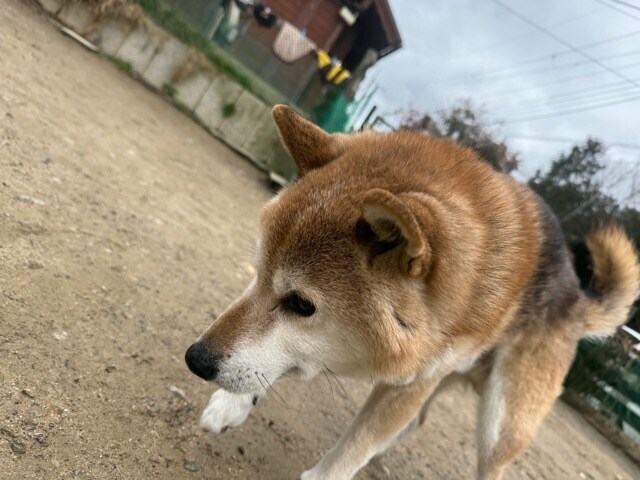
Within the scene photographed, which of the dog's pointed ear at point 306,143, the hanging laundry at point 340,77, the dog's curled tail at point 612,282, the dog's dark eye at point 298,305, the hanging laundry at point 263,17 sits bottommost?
the dog's dark eye at point 298,305

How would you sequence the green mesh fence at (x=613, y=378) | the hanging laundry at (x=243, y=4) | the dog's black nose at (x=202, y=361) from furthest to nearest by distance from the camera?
1. the hanging laundry at (x=243, y=4)
2. the green mesh fence at (x=613, y=378)
3. the dog's black nose at (x=202, y=361)

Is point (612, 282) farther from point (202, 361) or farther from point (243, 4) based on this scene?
point (243, 4)

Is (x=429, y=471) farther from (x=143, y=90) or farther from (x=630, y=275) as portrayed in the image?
(x=143, y=90)

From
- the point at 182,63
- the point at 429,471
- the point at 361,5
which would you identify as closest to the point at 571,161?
the point at 361,5

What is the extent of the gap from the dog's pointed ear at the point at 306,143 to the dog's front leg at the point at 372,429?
3.37ft

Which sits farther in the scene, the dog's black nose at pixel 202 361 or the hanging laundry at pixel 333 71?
the hanging laundry at pixel 333 71

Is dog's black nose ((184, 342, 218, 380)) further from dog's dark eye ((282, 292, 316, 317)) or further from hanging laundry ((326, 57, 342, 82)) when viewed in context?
hanging laundry ((326, 57, 342, 82))

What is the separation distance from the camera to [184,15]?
947 cm

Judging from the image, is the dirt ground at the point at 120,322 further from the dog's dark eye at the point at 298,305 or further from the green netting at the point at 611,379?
the green netting at the point at 611,379

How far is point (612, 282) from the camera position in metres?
2.89

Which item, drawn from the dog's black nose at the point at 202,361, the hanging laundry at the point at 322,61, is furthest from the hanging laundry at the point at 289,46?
the dog's black nose at the point at 202,361

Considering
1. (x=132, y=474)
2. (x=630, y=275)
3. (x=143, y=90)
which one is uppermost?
(x=630, y=275)

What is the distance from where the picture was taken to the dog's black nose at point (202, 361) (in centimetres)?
163

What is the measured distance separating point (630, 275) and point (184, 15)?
30.5 ft
